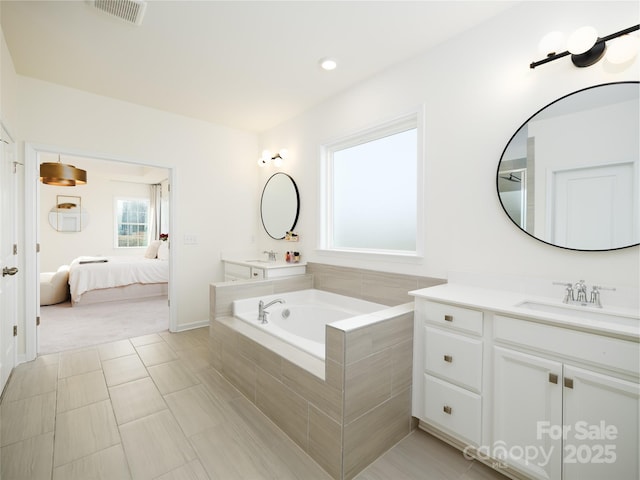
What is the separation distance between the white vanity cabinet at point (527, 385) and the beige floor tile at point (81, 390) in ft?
7.41

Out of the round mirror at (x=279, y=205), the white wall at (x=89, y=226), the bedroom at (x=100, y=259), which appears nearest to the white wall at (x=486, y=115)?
the round mirror at (x=279, y=205)

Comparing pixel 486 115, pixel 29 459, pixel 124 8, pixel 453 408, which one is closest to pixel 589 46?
pixel 486 115

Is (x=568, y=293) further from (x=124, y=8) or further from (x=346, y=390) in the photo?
(x=124, y=8)

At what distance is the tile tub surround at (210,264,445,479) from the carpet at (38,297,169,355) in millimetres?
2165

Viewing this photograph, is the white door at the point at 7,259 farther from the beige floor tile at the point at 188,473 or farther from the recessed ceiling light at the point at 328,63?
the recessed ceiling light at the point at 328,63

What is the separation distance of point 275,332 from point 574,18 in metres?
2.61

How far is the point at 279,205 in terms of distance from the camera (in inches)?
152

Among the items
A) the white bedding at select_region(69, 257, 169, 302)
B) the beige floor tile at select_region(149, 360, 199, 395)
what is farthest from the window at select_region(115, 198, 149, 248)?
the beige floor tile at select_region(149, 360, 199, 395)

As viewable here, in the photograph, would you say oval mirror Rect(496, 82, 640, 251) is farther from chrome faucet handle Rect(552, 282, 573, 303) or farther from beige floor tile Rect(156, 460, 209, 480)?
beige floor tile Rect(156, 460, 209, 480)

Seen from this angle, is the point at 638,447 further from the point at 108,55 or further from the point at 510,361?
the point at 108,55

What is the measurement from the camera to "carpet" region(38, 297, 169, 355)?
3280 millimetres

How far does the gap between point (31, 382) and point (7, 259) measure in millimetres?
987

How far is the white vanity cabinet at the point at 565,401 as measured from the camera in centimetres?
114

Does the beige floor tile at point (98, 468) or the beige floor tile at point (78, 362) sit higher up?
the beige floor tile at point (78, 362)
